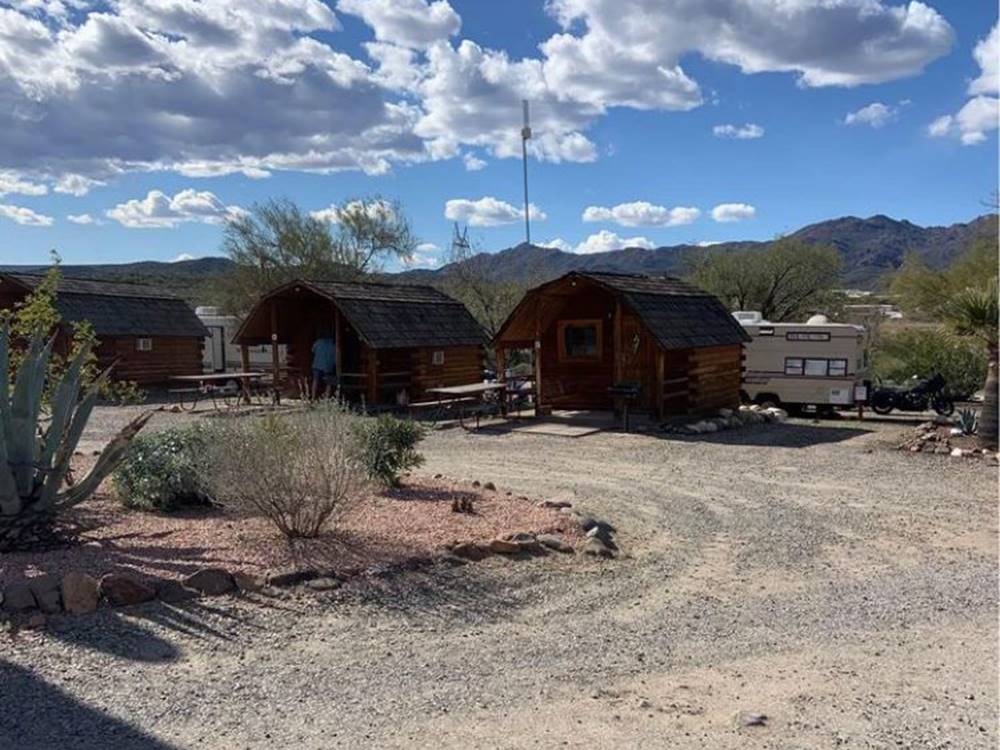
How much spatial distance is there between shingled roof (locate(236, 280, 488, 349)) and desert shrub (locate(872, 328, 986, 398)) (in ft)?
44.3

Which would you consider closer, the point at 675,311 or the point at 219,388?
the point at 675,311

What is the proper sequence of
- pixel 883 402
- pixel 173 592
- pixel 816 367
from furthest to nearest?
pixel 883 402, pixel 816 367, pixel 173 592

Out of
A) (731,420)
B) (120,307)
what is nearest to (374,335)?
(731,420)

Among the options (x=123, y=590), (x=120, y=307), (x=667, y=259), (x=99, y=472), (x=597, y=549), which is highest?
(x=667, y=259)

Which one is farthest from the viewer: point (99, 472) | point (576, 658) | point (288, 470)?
point (99, 472)

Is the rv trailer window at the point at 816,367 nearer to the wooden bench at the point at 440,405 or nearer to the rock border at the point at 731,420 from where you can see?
the rock border at the point at 731,420

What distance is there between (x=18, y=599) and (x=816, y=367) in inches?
726

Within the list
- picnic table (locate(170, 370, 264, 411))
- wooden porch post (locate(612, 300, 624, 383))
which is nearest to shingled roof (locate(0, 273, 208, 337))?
picnic table (locate(170, 370, 264, 411))

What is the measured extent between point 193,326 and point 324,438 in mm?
23496

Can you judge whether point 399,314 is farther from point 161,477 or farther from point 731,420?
point 161,477

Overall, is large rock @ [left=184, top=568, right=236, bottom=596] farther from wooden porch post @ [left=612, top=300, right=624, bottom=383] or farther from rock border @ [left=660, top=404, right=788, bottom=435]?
wooden porch post @ [left=612, top=300, right=624, bottom=383]

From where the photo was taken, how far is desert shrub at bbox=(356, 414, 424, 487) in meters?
9.04

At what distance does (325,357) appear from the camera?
21.3 metres

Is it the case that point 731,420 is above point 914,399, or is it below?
below
